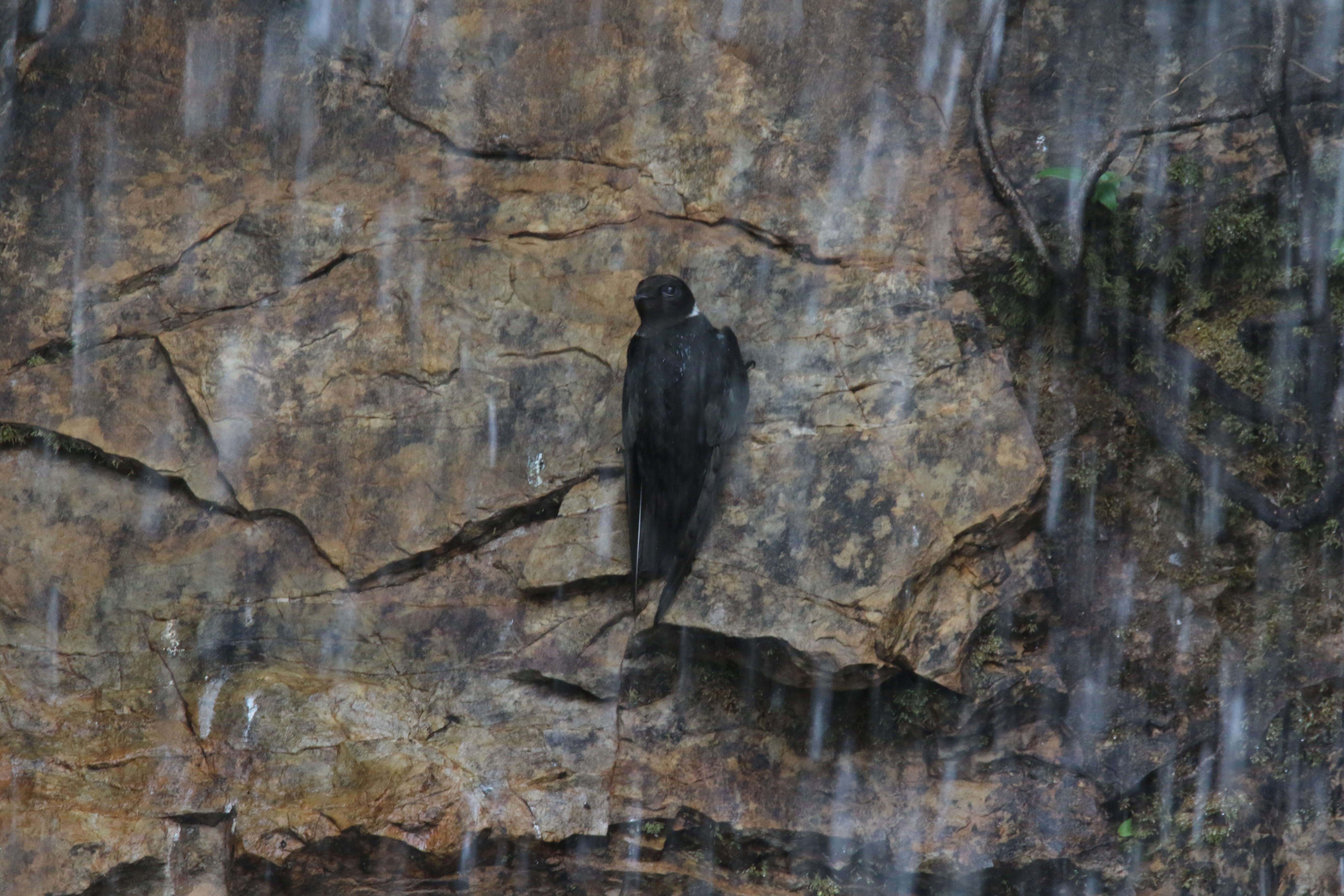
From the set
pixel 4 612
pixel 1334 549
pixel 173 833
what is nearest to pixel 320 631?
pixel 173 833

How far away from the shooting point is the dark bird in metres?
4.38

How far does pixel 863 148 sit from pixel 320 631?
3077 mm

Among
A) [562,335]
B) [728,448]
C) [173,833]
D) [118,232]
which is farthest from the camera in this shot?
[118,232]

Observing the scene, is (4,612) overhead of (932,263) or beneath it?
beneath

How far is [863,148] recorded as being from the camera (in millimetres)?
4992

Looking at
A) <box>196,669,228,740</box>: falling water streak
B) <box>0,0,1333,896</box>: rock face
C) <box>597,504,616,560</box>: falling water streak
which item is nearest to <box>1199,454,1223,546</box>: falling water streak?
<box>0,0,1333,896</box>: rock face

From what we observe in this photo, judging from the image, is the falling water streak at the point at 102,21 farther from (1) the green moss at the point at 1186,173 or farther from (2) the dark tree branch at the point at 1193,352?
(1) the green moss at the point at 1186,173

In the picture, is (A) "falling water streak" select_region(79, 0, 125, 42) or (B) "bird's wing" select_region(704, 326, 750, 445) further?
(A) "falling water streak" select_region(79, 0, 125, 42)

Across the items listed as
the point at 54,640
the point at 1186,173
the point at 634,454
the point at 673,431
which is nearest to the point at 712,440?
the point at 673,431

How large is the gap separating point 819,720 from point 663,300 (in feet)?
5.74

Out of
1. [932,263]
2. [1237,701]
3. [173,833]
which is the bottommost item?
[173,833]

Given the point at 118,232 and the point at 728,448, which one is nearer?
the point at 728,448

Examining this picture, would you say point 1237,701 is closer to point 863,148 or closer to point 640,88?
point 863,148

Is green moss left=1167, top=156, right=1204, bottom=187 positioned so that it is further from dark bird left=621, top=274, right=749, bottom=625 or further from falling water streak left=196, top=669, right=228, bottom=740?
falling water streak left=196, top=669, right=228, bottom=740
